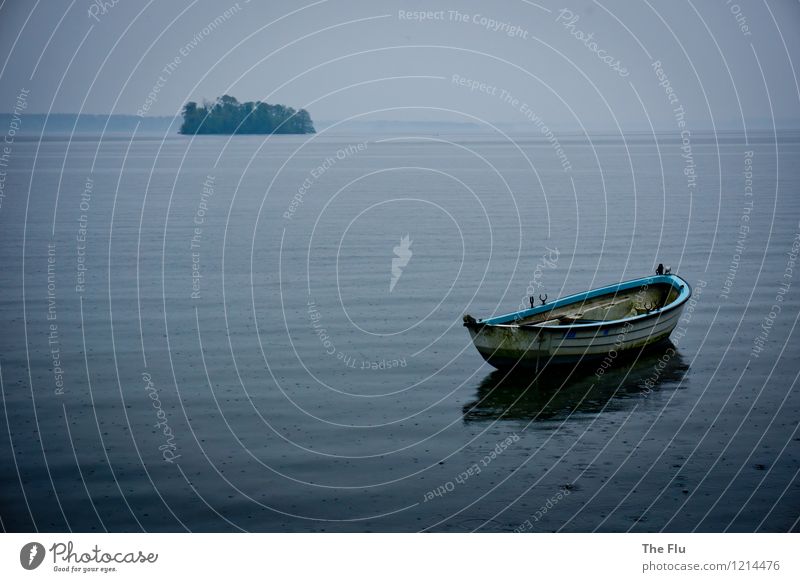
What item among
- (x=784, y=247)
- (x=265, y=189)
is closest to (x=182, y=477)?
(x=784, y=247)

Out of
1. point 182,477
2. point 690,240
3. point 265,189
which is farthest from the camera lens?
point 265,189

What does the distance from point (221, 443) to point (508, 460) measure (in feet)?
22.7

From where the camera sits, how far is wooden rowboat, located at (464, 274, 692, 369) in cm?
2933

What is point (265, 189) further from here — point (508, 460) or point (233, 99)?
point (233, 99)

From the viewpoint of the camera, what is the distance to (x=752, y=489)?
21.7m
